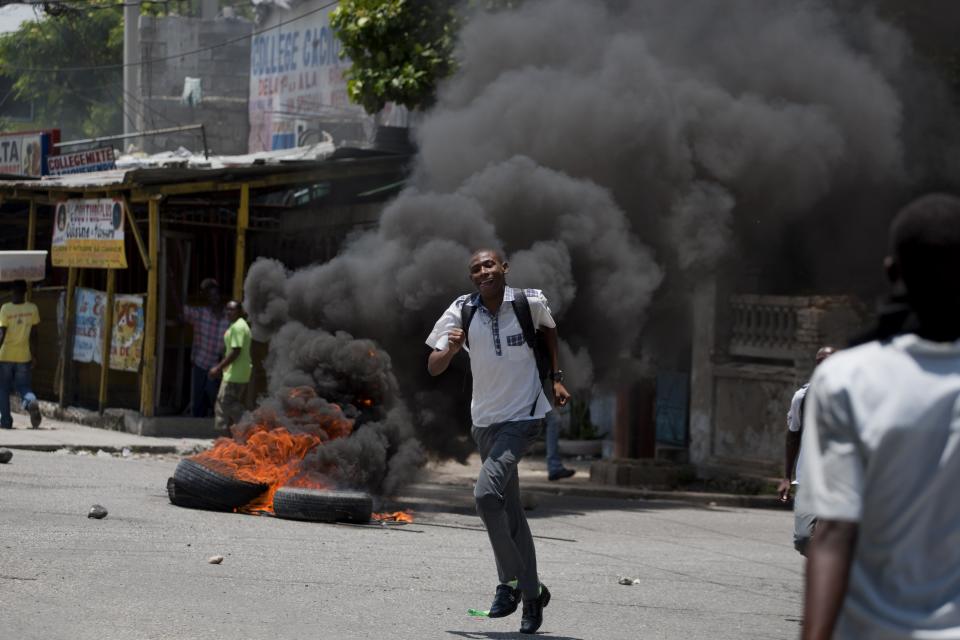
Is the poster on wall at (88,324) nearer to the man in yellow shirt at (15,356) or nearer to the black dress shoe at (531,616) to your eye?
the man in yellow shirt at (15,356)

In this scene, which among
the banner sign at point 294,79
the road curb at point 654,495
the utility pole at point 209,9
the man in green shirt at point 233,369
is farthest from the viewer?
the utility pole at point 209,9

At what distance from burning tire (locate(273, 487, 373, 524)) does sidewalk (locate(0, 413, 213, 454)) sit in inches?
195

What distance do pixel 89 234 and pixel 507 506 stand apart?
39.3 ft

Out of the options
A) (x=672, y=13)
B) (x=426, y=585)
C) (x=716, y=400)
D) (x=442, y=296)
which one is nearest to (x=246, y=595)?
(x=426, y=585)

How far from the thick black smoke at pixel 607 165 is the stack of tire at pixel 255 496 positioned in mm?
889

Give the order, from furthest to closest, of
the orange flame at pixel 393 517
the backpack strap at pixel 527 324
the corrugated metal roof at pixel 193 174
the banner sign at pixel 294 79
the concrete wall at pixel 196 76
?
the concrete wall at pixel 196 76 < the banner sign at pixel 294 79 < the corrugated metal roof at pixel 193 174 < the orange flame at pixel 393 517 < the backpack strap at pixel 527 324

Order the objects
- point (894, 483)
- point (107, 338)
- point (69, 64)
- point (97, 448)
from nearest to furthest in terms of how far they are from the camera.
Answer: point (894, 483)
point (97, 448)
point (107, 338)
point (69, 64)

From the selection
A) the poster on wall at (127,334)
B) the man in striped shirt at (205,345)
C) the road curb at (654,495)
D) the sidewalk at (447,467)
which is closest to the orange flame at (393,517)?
the sidewalk at (447,467)

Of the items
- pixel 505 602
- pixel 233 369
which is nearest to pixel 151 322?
pixel 233 369

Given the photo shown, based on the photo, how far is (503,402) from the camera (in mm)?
6301

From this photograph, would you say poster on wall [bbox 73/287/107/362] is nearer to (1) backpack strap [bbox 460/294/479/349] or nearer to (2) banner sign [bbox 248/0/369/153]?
(2) banner sign [bbox 248/0/369/153]

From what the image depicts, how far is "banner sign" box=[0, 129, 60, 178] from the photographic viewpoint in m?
20.8

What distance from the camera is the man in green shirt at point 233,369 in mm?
13797

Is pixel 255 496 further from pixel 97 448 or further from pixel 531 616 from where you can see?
pixel 97 448
